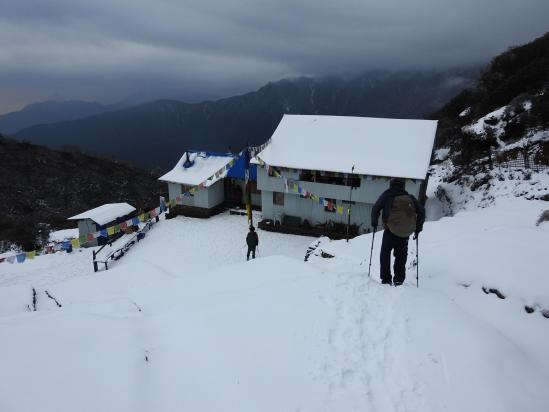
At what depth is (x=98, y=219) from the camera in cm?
2231

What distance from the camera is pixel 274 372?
14.8 feet

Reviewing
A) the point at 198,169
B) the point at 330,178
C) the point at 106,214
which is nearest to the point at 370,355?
the point at 330,178

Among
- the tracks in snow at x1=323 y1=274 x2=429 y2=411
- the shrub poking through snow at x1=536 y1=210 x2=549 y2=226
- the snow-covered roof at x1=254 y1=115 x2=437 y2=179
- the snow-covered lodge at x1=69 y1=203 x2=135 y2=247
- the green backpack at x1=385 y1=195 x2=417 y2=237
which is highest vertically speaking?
the snow-covered roof at x1=254 y1=115 x2=437 y2=179

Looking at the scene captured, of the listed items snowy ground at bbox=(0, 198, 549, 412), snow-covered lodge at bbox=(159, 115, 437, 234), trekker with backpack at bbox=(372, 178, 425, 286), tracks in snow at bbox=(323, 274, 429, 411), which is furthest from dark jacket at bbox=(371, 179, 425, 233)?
snow-covered lodge at bbox=(159, 115, 437, 234)

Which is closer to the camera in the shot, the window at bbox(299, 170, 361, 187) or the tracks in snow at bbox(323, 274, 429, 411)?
the tracks in snow at bbox(323, 274, 429, 411)

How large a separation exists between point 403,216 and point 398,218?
104 millimetres

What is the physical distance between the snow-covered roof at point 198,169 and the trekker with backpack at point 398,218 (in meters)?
19.2

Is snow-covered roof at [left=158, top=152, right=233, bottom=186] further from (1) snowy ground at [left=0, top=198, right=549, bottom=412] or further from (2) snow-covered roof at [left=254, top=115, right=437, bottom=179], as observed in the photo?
(1) snowy ground at [left=0, top=198, right=549, bottom=412]

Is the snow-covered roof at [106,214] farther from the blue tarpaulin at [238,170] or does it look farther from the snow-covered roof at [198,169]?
the blue tarpaulin at [238,170]

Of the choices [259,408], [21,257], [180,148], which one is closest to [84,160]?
[21,257]

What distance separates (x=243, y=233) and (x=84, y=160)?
199 ft

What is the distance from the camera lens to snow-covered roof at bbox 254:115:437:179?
19781mm

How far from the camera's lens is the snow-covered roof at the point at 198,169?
85.1 ft

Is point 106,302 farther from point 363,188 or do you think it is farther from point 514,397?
point 363,188
